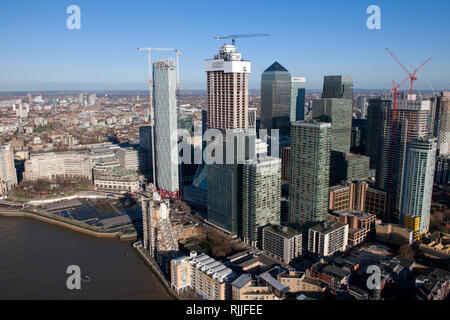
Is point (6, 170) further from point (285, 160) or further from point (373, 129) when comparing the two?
point (373, 129)

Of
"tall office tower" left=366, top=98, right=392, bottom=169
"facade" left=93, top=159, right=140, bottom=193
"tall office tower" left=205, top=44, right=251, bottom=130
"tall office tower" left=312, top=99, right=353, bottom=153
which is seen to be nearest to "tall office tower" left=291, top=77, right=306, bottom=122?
"tall office tower" left=312, top=99, right=353, bottom=153

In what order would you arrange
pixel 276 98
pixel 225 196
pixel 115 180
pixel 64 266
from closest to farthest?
pixel 64 266
pixel 225 196
pixel 115 180
pixel 276 98

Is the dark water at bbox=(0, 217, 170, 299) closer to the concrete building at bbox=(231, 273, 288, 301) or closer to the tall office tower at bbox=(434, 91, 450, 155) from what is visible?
the concrete building at bbox=(231, 273, 288, 301)

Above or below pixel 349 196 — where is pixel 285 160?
above

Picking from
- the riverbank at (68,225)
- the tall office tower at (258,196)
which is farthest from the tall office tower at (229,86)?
the riverbank at (68,225)

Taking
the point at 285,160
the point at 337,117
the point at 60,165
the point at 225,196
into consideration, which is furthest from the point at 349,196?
the point at 60,165
